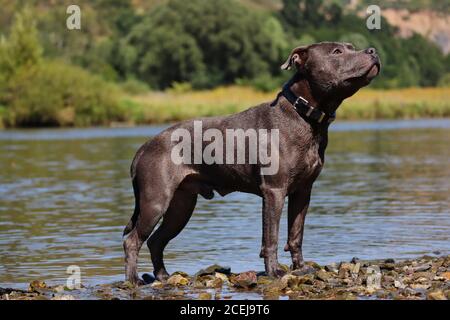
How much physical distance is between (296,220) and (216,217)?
21.2ft

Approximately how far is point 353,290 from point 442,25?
122931 millimetres

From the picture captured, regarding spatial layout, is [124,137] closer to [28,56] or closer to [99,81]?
[99,81]

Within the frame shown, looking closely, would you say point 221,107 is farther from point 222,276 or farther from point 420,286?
point 420,286

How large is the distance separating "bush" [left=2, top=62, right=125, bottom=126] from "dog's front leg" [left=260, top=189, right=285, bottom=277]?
57.2 metres

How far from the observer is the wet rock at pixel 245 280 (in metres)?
11.0

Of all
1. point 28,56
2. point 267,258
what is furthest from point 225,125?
point 28,56

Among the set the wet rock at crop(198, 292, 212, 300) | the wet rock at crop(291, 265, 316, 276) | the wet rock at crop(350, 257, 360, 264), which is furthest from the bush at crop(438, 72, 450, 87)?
the wet rock at crop(198, 292, 212, 300)

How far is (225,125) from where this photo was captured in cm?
1162

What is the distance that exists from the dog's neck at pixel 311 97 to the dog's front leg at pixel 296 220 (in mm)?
950

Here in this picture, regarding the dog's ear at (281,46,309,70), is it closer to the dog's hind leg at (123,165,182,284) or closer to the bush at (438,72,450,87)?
the dog's hind leg at (123,165,182,284)

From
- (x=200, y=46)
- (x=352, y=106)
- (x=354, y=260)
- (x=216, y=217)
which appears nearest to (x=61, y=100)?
(x=352, y=106)

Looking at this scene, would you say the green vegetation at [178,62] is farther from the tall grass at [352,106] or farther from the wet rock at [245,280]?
the wet rock at [245,280]

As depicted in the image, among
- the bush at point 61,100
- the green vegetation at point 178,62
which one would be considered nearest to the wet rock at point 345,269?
the green vegetation at point 178,62

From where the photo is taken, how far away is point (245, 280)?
1099cm
